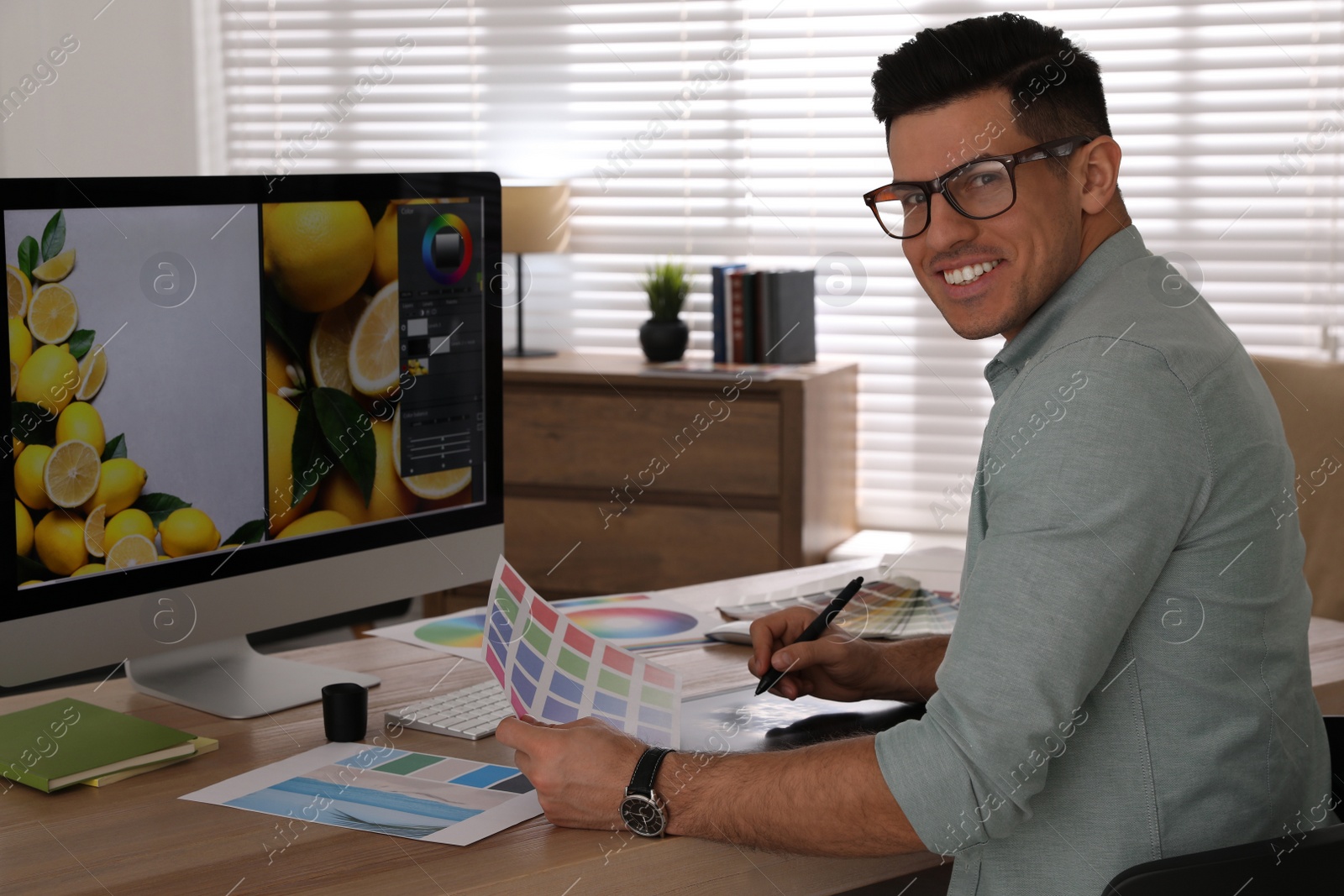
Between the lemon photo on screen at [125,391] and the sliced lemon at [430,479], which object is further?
the sliced lemon at [430,479]

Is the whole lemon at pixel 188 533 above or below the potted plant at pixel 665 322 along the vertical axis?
below

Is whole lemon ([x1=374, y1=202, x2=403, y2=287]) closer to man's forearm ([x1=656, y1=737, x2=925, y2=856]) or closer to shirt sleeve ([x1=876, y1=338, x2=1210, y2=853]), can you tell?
man's forearm ([x1=656, y1=737, x2=925, y2=856])

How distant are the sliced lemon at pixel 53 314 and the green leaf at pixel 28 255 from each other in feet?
0.08

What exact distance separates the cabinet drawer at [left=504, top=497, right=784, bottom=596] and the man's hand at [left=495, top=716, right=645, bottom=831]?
2.50 m

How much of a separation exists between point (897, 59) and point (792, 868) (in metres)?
0.85

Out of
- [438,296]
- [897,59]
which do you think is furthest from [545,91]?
[897,59]

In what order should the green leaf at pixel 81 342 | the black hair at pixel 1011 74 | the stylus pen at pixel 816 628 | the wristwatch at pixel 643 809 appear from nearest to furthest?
the wristwatch at pixel 643 809, the black hair at pixel 1011 74, the green leaf at pixel 81 342, the stylus pen at pixel 816 628

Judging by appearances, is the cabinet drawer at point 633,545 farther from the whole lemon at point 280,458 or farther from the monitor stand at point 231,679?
the whole lemon at point 280,458

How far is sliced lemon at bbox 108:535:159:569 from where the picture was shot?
59.5 inches

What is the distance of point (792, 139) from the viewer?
14.0 ft

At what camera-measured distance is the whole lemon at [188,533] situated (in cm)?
156

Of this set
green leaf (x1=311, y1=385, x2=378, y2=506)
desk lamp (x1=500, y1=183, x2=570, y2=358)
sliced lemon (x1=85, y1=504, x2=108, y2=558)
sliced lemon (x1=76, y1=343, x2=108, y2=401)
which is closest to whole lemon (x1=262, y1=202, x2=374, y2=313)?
green leaf (x1=311, y1=385, x2=378, y2=506)

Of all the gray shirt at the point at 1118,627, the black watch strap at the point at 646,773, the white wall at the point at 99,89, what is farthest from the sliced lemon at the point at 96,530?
the white wall at the point at 99,89

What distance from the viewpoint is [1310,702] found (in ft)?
4.36
